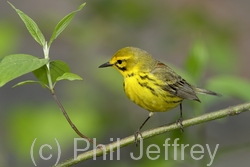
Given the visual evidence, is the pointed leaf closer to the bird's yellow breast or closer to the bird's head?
the bird's head

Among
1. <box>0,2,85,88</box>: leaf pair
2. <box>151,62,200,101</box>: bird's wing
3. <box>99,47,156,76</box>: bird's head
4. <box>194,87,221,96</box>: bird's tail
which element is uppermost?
<box>0,2,85,88</box>: leaf pair

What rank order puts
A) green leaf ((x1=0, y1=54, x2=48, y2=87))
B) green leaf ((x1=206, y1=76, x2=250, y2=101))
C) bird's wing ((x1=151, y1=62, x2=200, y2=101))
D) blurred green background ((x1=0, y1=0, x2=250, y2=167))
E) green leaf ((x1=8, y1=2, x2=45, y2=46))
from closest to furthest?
1. green leaf ((x1=0, y1=54, x2=48, y2=87))
2. green leaf ((x1=8, y1=2, x2=45, y2=46))
3. green leaf ((x1=206, y1=76, x2=250, y2=101))
4. blurred green background ((x1=0, y1=0, x2=250, y2=167))
5. bird's wing ((x1=151, y1=62, x2=200, y2=101))

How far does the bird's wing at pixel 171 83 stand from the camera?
325 centimetres

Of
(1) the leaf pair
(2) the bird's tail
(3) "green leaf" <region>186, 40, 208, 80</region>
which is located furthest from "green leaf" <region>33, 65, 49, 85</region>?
(2) the bird's tail

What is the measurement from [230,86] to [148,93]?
0.51 meters

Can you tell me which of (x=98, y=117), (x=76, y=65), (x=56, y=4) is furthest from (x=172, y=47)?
(x=56, y=4)

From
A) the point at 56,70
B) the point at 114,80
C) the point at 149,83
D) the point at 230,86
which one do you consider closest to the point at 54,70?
the point at 56,70

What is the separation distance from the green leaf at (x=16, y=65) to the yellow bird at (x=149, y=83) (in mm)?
1258

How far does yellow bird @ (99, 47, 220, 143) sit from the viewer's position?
3064mm

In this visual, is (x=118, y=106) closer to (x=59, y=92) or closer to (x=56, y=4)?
(x=59, y=92)

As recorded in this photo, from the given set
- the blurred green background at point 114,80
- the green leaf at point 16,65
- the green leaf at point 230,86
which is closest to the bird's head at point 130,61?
the blurred green background at point 114,80

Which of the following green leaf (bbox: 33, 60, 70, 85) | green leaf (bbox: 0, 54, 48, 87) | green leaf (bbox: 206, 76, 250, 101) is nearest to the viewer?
green leaf (bbox: 0, 54, 48, 87)

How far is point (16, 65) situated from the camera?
175 centimetres

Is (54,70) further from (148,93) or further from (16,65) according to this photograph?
(148,93)
